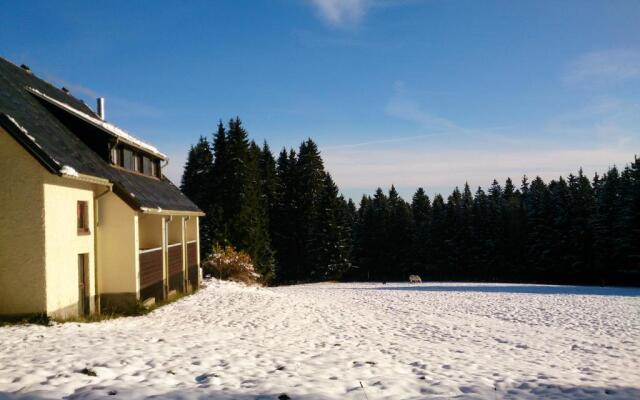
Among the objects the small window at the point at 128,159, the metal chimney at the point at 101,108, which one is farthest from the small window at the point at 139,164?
the metal chimney at the point at 101,108

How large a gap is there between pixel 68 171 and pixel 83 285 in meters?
4.11

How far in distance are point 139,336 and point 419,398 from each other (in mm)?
6866

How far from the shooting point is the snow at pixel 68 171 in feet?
35.8

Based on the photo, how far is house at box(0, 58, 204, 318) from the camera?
11.0 metres

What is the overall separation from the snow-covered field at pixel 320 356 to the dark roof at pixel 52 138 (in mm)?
4178

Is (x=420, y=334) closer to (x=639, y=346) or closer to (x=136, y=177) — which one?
(x=639, y=346)

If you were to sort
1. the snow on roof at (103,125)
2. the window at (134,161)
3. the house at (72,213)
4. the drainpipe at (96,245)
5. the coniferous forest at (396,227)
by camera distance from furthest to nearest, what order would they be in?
the coniferous forest at (396,227) < the window at (134,161) < the snow on roof at (103,125) < the drainpipe at (96,245) < the house at (72,213)

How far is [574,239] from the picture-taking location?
52.3m

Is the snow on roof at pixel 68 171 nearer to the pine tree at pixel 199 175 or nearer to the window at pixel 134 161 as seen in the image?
the window at pixel 134 161

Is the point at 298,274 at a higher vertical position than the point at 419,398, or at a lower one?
lower

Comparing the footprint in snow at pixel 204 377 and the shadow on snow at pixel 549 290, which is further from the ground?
the footprint in snow at pixel 204 377

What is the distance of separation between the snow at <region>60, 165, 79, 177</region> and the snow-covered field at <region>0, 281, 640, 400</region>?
3811 millimetres

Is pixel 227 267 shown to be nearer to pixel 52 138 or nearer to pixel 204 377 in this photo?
pixel 52 138

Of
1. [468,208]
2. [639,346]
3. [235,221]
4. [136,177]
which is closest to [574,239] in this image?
[468,208]
